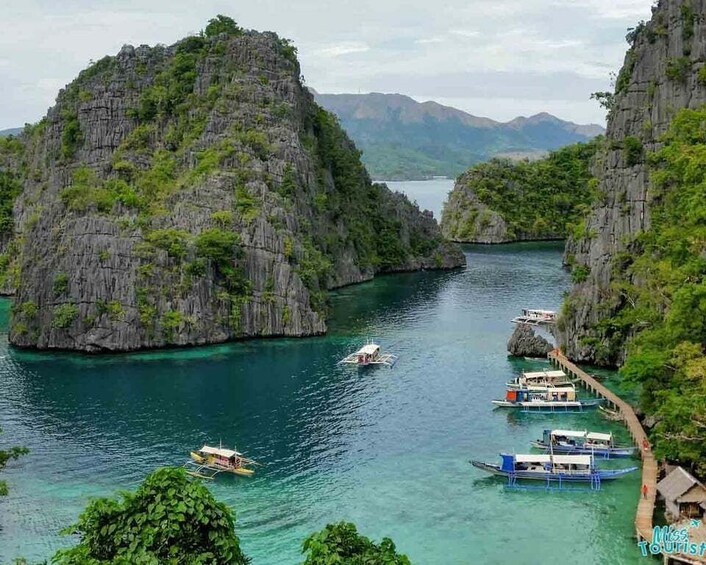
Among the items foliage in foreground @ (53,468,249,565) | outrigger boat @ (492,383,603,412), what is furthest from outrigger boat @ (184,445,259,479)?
foliage in foreground @ (53,468,249,565)

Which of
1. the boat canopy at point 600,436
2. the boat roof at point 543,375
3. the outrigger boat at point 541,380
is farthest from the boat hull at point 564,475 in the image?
the boat roof at point 543,375

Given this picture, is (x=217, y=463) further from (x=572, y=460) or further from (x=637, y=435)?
(x=637, y=435)

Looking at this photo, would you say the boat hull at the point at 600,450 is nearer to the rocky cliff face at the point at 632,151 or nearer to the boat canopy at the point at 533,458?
the boat canopy at the point at 533,458

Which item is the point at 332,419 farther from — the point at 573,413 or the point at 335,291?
the point at 335,291

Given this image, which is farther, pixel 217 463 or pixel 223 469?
pixel 217 463

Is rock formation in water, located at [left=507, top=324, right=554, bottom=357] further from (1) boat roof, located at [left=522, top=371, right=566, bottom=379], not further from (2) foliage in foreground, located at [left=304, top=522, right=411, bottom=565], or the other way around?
(2) foliage in foreground, located at [left=304, top=522, right=411, bottom=565]

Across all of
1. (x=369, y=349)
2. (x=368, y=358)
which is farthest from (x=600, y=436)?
(x=369, y=349)

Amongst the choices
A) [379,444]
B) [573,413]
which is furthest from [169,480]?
[573,413]
